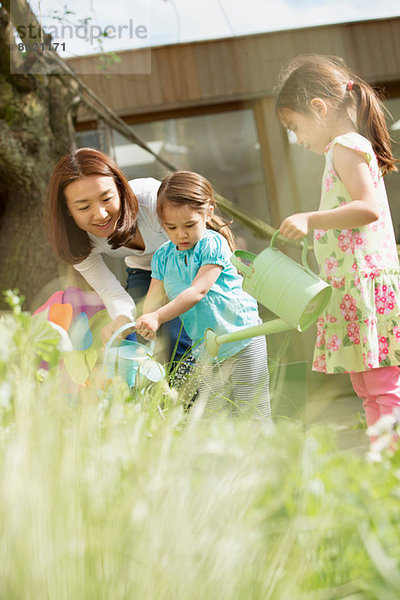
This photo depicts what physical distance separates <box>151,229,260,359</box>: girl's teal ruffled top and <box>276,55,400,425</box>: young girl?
0.24m

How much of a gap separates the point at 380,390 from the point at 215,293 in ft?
1.75

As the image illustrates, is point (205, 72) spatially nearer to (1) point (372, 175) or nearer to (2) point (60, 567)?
(1) point (372, 175)

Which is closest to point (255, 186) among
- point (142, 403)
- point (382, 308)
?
point (382, 308)

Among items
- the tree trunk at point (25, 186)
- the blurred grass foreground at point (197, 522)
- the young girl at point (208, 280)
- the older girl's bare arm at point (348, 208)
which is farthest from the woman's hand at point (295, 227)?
the tree trunk at point (25, 186)

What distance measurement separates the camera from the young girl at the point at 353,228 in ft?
5.02

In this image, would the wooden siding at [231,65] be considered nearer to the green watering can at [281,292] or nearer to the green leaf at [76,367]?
the green watering can at [281,292]

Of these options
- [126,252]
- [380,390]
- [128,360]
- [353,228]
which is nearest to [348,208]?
[353,228]

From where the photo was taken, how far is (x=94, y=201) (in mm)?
1866

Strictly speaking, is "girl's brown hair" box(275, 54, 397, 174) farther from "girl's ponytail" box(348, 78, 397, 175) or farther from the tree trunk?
the tree trunk

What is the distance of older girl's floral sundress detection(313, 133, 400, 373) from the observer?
1547 mm

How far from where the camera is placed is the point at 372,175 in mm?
1604

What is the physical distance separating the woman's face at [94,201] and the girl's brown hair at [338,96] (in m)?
0.58

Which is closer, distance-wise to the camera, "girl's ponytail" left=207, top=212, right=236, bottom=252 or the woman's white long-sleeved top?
"girl's ponytail" left=207, top=212, right=236, bottom=252

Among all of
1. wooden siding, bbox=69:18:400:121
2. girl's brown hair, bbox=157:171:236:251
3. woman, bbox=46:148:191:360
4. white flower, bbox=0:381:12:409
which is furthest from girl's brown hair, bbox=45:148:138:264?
wooden siding, bbox=69:18:400:121
